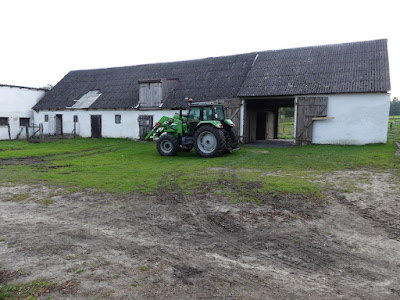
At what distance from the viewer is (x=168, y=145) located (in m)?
13.5

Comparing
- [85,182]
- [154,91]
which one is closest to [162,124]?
[85,182]

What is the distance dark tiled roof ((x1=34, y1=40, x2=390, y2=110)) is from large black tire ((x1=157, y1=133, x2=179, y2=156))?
6016 millimetres

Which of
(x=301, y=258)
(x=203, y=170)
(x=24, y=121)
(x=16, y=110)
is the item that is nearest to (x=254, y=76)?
(x=203, y=170)

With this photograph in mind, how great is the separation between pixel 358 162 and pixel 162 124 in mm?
8106

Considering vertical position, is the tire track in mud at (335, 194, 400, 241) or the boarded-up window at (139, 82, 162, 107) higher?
the boarded-up window at (139, 82, 162, 107)

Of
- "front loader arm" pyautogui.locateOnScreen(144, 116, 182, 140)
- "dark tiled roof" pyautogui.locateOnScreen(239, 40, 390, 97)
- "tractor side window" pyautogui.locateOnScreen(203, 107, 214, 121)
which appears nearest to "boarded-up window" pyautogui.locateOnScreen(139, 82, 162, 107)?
"dark tiled roof" pyautogui.locateOnScreen(239, 40, 390, 97)

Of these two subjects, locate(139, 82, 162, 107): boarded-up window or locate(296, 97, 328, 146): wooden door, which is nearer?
locate(296, 97, 328, 146): wooden door

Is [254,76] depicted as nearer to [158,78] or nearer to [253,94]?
[253,94]

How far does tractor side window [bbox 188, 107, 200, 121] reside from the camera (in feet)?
42.7

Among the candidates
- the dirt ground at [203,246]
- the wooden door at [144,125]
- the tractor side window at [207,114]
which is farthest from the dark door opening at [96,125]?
the dirt ground at [203,246]

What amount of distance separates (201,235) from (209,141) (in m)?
8.33

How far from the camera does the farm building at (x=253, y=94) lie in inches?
600

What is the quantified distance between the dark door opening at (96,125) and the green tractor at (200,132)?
10377 mm

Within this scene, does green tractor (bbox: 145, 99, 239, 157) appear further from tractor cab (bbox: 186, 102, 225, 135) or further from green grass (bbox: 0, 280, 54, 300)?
green grass (bbox: 0, 280, 54, 300)
